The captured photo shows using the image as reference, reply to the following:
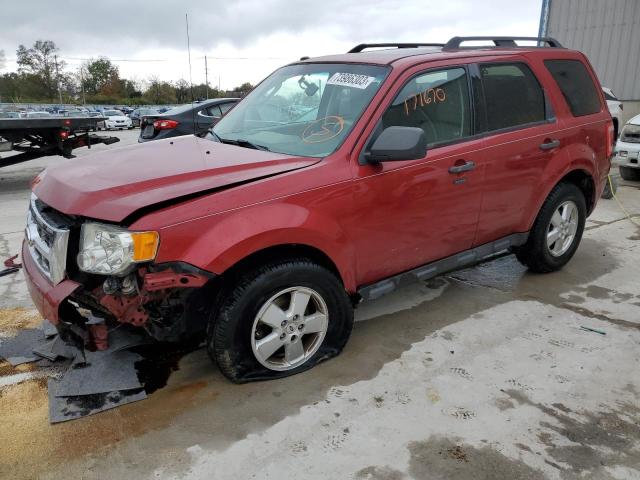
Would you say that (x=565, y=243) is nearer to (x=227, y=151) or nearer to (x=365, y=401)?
(x=365, y=401)

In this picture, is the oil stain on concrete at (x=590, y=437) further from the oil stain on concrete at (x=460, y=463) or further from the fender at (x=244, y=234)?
the fender at (x=244, y=234)

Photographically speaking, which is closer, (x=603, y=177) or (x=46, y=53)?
(x=603, y=177)

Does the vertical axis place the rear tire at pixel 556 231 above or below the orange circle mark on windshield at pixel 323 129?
below

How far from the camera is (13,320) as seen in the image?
3.93 m

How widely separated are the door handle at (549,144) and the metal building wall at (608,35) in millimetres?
12086

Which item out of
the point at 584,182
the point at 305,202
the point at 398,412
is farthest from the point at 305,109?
the point at 584,182

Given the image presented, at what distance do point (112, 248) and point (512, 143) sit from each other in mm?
2868

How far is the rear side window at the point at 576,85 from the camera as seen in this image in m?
4.42

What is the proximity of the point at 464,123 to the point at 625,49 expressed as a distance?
13089mm

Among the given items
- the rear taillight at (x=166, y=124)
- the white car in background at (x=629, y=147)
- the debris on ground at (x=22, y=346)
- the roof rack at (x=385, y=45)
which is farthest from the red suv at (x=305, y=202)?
the rear taillight at (x=166, y=124)

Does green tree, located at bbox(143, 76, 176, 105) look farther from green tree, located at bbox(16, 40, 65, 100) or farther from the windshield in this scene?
the windshield

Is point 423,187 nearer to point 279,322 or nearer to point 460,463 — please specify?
point 279,322

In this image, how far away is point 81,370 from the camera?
3135 mm

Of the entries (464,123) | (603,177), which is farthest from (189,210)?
(603,177)
